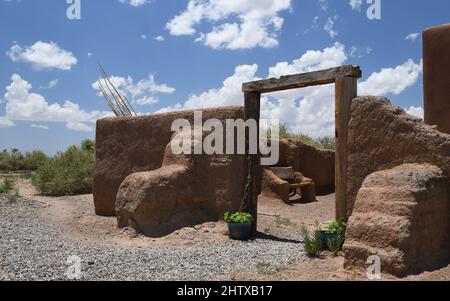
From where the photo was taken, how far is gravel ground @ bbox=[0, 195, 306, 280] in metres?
5.39

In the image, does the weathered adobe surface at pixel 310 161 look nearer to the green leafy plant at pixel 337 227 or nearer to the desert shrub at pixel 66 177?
the desert shrub at pixel 66 177

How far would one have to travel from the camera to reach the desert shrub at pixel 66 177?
1448cm

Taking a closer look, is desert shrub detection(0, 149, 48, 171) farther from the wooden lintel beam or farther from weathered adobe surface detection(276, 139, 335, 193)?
the wooden lintel beam

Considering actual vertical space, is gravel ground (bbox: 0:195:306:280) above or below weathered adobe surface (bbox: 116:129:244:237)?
below

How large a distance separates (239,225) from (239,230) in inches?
3.9

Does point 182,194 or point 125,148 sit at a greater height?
point 125,148

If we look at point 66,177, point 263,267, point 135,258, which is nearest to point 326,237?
point 263,267

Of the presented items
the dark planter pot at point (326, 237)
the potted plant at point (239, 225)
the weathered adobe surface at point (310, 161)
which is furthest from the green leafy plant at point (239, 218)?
the weathered adobe surface at point (310, 161)

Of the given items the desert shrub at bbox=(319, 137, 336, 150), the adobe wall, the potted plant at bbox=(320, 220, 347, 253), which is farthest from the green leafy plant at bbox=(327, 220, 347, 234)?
the desert shrub at bbox=(319, 137, 336, 150)

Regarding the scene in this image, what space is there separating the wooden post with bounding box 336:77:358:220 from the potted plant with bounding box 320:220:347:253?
0.14m

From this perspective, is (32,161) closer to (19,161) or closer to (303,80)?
(19,161)

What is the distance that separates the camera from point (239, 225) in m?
7.47

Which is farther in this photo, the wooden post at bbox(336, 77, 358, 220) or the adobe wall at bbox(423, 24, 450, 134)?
the adobe wall at bbox(423, 24, 450, 134)

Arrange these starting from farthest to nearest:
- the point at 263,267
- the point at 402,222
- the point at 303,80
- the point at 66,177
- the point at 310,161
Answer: the point at 310,161, the point at 66,177, the point at 303,80, the point at 263,267, the point at 402,222
